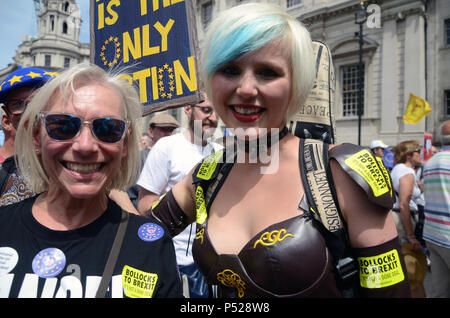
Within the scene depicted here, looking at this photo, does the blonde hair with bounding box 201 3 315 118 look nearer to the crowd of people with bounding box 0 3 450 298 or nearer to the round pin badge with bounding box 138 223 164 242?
the crowd of people with bounding box 0 3 450 298

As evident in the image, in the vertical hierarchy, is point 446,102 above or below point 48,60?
below

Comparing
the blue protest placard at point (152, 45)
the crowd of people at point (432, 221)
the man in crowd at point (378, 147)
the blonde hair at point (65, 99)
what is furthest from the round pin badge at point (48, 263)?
the man in crowd at point (378, 147)

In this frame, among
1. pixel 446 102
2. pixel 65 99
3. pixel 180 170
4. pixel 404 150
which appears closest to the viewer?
pixel 65 99

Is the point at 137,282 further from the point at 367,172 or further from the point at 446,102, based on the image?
the point at 446,102

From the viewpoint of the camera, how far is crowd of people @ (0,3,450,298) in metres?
1.29

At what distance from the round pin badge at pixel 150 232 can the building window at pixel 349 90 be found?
57.4 feet

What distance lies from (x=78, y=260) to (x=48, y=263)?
0.11m

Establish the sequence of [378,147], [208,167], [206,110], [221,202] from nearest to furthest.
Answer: [221,202]
[208,167]
[206,110]
[378,147]

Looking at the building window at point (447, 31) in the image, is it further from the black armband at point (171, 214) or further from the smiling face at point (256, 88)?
the black armband at point (171, 214)

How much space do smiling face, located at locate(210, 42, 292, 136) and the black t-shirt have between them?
0.65 m

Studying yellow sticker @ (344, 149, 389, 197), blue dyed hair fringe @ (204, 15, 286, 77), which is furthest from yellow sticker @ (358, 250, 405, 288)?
blue dyed hair fringe @ (204, 15, 286, 77)

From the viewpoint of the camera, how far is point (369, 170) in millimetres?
1328

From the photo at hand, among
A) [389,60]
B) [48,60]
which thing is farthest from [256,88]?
[48,60]
